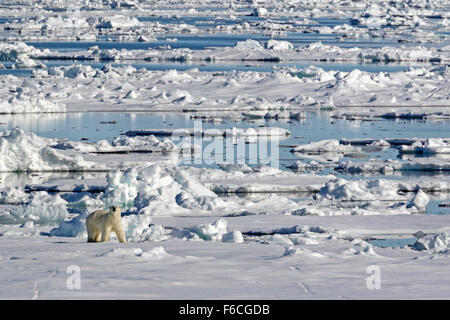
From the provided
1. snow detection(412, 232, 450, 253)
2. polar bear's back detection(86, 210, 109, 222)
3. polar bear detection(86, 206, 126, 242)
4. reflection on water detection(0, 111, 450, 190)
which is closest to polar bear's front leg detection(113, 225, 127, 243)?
polar bear detection(86, 206, 126, 242)

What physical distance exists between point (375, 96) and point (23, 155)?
44.2 feet

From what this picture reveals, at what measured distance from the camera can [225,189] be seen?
45.2 feet

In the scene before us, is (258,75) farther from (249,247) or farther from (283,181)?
(249,247)

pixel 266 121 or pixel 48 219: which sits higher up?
pixel 48 219

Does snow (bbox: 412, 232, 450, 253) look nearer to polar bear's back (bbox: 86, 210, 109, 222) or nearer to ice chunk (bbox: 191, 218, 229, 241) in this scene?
ice chunk (bbox: 191, 218, 229, 241)

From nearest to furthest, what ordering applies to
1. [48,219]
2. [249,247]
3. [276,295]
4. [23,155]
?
[276,295] < [249,247] < [48,219] < [23,155]

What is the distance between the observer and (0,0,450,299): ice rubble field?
649 centimetres

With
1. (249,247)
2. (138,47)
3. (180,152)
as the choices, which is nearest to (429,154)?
(180,152)

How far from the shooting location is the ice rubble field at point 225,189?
6.49 metres

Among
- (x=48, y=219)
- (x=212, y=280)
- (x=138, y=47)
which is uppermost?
(x=212, y=280)

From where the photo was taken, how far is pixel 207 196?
1204 centimetres

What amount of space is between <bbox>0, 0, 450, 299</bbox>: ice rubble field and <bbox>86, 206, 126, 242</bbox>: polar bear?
0.17 m

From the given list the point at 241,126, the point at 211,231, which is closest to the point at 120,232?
the point at 211,231

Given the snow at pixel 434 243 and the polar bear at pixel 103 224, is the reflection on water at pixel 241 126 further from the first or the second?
the polar bear at pixel 103 224
